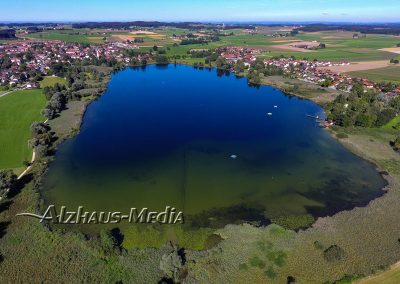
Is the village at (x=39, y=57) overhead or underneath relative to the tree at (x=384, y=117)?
overhead

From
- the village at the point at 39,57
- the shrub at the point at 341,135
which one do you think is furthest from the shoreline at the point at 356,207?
the village at the point at 39,57

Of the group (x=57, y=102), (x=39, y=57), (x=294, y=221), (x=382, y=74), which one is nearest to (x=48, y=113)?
(x=57, y=102)

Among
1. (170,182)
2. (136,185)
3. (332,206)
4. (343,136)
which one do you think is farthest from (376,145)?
(136,185)

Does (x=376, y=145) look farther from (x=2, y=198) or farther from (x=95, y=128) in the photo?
(x=2, y=198)

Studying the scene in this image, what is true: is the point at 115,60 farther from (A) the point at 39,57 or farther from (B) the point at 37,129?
(B) the point at 37,129

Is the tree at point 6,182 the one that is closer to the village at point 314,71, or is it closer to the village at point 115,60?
the village at point 115,60

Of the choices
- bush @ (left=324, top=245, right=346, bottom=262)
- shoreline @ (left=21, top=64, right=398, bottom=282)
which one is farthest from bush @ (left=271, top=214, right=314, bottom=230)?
bush @ (left=324, top=245, right=346, bottom=262)

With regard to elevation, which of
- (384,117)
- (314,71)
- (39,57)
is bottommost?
(384,117)
